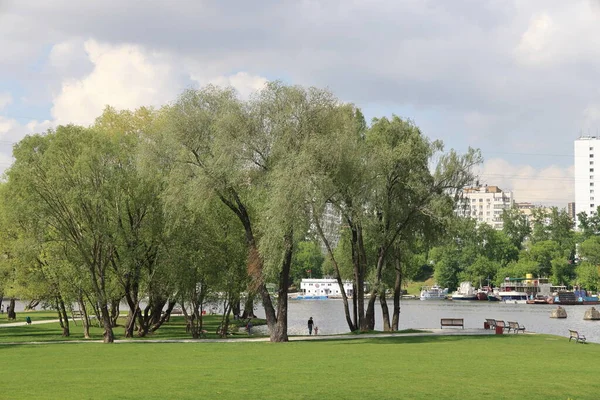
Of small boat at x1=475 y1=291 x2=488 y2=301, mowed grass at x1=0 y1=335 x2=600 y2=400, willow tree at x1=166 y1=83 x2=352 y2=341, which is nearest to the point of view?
mowed grass at x1=0 y1=335 x2=600 y2=400

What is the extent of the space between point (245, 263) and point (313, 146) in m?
12.0

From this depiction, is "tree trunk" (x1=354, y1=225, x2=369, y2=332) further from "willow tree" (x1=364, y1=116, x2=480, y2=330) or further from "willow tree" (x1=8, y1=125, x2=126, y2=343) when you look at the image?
"willow tree" (x1=8, y1=125, x2=126, y2=343)

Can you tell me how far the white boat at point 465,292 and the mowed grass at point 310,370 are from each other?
129m

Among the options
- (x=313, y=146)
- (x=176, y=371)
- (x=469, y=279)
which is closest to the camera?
(x=176, y=371)

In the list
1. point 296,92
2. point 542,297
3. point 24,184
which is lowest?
point 542,297

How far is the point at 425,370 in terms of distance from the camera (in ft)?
83.4

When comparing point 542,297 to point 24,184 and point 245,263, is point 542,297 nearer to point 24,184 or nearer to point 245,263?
point 245,263

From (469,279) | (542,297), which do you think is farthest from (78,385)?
(469,279)

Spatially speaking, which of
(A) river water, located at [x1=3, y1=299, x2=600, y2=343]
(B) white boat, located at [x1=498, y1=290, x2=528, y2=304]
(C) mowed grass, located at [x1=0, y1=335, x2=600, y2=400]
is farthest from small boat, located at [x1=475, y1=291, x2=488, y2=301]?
(C) mowed grass, located at [x1=0, y1=335, x2=600, y2=400]

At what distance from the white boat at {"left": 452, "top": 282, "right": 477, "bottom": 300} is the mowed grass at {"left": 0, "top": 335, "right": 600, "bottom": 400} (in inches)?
5092

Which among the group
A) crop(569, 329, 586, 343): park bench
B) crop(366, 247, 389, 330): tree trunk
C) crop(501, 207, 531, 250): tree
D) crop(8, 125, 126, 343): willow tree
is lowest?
crop(569, 329, 586, 343): park bench

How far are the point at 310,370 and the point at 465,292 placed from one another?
15708cm

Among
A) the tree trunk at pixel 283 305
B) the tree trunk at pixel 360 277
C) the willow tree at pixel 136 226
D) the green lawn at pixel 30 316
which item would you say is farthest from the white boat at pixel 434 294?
the tree trunk at pixel 283 305

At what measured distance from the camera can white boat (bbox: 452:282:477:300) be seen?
16600cm
